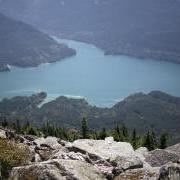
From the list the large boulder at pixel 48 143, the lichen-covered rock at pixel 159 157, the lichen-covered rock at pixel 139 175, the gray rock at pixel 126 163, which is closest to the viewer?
the lichen-covered rock at pixel 139 175

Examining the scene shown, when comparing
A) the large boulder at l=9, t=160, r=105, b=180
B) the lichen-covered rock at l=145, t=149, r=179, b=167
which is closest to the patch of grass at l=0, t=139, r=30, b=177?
the large boulder at l=9, t=160, r=105, b=180

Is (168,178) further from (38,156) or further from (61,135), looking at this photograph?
(61,135)

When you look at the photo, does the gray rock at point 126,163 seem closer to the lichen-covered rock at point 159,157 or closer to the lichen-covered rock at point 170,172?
the lichen-covered rock at point 170,172

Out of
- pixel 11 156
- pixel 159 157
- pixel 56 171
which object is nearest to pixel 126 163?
pixel 11 156

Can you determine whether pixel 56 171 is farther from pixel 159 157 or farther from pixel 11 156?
pixel 159 157

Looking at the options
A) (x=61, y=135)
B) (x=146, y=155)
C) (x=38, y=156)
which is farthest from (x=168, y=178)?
(x=61, y=135)

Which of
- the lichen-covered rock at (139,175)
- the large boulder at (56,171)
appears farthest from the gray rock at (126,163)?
the large boulder at (56,171)

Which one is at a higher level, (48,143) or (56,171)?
(56,171)
